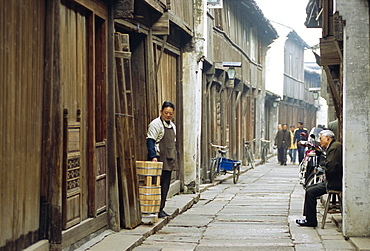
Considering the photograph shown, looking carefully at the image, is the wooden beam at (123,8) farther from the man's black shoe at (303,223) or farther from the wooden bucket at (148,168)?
the man's black shoe at (303,223)

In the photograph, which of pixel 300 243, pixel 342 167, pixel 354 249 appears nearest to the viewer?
pixel 354 249

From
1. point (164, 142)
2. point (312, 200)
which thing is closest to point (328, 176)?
point (312, 200)

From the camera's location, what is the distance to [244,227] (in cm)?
996

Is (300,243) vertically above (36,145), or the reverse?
(36,145)

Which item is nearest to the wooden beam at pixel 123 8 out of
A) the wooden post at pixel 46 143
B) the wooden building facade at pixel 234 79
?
the wooden post at pixel 46 143

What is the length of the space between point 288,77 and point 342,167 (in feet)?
108

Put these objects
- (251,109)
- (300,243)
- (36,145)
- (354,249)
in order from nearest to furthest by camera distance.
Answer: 1. (36,145)
2. (354,249)
3. (300,243)
4. (251,109)

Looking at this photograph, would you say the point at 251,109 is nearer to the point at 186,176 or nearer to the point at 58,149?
the point at 186,176

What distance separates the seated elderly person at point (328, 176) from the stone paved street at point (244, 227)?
258 mm

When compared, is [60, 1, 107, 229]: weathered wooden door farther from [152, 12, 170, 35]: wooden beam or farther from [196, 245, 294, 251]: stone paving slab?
[152, 12, 170, 35]: wooden beam

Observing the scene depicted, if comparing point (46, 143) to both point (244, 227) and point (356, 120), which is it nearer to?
point (356, 120)

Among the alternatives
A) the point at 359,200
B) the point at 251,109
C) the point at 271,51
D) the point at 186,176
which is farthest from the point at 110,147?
the point at 271,51

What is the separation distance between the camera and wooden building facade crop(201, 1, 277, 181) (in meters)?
18.4

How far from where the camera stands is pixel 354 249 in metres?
7.93
